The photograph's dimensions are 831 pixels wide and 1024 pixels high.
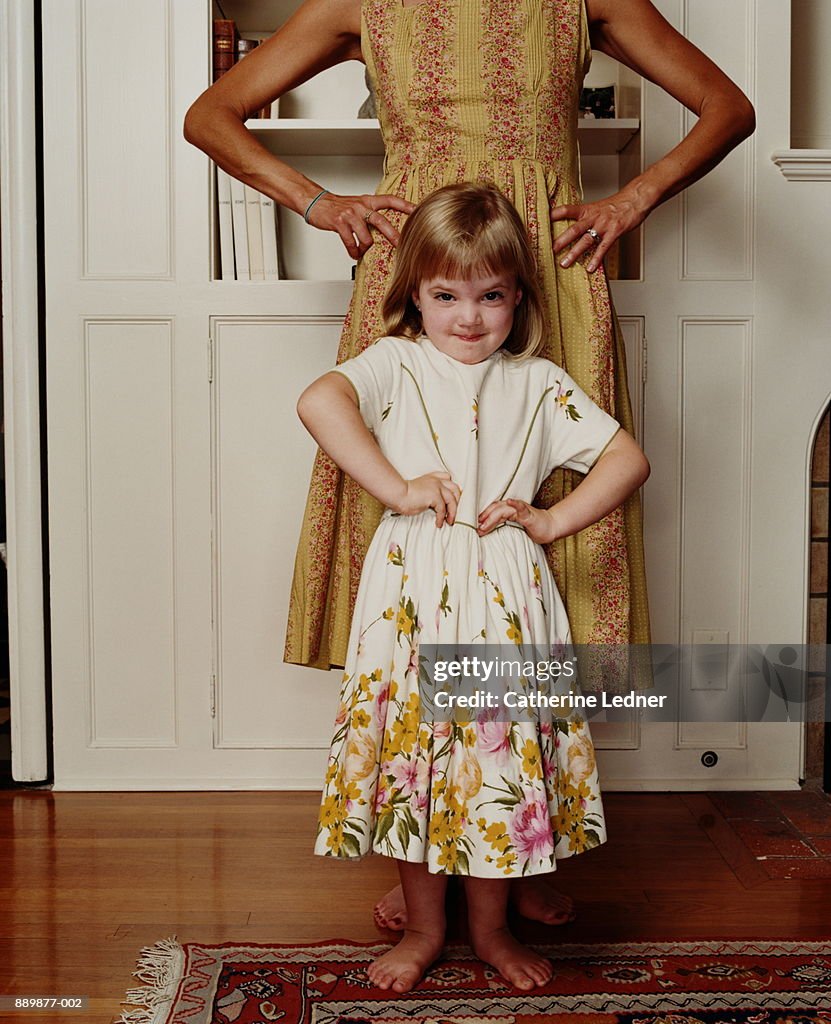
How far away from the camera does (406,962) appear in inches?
56.5

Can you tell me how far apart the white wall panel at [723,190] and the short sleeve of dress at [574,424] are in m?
0.87

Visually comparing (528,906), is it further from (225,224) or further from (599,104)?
(599,104)

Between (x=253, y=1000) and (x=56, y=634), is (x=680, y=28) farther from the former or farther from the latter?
(x=253, y=1000)

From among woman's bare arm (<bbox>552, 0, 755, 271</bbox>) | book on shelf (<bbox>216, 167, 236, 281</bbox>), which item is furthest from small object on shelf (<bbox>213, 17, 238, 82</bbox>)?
woman's bare arm (<bbox>552, 0, 755, 271</bbox>)

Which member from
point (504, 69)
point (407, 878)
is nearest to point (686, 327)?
point (504, 69)

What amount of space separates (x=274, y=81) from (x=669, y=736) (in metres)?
1.50

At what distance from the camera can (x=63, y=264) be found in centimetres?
221

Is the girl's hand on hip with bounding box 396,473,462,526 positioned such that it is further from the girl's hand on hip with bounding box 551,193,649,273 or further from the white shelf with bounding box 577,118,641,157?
the white shelf with bounding box 577,118,641,157

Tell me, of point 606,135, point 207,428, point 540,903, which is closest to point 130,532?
point 207,428

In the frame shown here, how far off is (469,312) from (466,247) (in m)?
0.08

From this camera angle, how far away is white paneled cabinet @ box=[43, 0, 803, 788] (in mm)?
2197

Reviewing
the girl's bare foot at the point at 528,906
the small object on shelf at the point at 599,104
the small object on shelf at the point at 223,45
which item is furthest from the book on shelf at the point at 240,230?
the girl's bare foot at the point at 528,906

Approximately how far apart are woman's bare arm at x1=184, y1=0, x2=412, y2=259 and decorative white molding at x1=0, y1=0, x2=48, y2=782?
0.64 m

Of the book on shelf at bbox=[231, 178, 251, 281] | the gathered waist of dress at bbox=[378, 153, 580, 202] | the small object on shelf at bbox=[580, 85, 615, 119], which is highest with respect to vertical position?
the small object on shelf at bbox=[580, 85, 615, 119]
